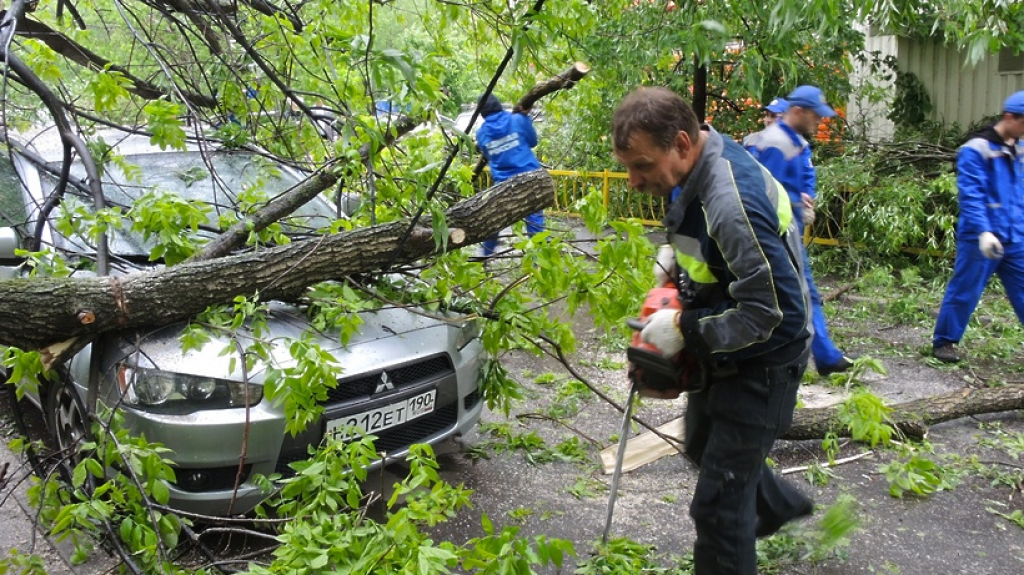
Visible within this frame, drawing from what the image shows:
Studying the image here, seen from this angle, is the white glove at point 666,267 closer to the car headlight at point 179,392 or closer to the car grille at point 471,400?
the car grille at point 471,400

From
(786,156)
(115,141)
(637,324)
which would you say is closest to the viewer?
(637,324)

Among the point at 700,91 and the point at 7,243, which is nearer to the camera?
the point at 7,243

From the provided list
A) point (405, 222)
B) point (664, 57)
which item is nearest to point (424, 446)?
point (405, 222)

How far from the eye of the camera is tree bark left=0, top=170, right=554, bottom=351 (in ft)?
10.2

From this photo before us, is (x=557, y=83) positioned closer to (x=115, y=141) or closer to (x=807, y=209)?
(x=807, y=209)

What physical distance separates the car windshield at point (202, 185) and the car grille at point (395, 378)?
1074mm

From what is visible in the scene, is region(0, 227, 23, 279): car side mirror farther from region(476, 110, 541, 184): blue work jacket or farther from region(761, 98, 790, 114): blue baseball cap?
region(761, 98, 790, 114): blue baseball cap

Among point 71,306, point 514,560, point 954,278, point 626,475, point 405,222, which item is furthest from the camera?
point 954,278

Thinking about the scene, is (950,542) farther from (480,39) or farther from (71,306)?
(480,39)

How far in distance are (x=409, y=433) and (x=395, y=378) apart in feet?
0.95

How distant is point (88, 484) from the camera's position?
11.5 ft

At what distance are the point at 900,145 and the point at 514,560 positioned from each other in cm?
820

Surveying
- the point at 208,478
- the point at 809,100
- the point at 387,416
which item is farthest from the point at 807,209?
the point at 208,478

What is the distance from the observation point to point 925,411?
15.3 ft
